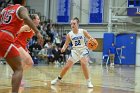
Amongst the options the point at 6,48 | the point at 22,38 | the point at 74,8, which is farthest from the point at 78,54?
the point at 74,8

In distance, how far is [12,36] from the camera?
18.9 ft

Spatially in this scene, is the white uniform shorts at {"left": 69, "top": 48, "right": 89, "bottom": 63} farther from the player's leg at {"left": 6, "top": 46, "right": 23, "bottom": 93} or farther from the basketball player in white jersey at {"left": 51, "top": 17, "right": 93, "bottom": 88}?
the player's leg at {"left": 6, "top": 46, "right": 23, "bottom": 93}

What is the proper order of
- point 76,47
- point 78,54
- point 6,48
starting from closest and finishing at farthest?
1. point 6,48
2. point 78,54
3. point 76,47

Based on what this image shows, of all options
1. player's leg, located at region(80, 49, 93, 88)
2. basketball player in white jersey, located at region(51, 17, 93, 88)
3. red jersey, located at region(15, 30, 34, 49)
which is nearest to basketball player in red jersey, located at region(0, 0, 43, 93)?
red jersey, located at region(15, 30, 34, 49)

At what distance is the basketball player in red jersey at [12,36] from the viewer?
5598 millimetres

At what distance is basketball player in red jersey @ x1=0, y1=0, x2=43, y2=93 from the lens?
5598 mm

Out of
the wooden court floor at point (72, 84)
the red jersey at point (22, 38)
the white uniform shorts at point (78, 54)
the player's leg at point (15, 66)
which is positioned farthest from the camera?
the white uniform shorts at point (78, 54)

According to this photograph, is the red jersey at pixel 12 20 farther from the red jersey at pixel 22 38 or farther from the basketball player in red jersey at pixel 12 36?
the red jersey at pixel 22 38

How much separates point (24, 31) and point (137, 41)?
21507 millimetres

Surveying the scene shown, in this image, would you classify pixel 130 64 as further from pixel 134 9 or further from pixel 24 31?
pixel 24 31

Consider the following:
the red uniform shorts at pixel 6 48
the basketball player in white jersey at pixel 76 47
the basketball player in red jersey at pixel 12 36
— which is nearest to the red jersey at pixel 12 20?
the basketball player in red jersey at pixel 12 36

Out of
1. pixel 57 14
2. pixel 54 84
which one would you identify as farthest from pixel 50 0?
pixel 54 84

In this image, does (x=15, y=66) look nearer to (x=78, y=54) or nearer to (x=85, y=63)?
(x=85, y=63)

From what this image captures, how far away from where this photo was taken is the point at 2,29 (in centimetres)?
575
